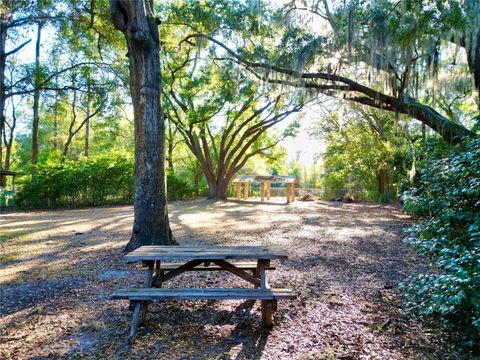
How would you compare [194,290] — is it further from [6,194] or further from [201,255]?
[6,194]

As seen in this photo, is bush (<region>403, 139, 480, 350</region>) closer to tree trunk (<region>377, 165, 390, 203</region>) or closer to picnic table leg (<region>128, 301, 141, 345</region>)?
picnic table leg (<region>128, 301, 141, 345</region>)

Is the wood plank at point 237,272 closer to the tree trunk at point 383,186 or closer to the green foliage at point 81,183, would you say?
the green foliage at point 81,183

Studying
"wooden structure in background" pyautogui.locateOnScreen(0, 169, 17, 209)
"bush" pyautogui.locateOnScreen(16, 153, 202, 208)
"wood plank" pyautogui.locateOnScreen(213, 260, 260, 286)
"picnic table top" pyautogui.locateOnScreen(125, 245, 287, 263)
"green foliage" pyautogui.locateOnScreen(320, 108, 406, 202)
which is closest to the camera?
"picnic table top" pyautogui.locateOnScreen(125, 245, 287, 263)

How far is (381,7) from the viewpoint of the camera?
22.5 feet

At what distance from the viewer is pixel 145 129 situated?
5.32m

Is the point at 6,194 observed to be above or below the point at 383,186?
below

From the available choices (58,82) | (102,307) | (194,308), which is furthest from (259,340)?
(58,82)

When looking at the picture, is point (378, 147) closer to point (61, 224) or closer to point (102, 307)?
point (61, 224)

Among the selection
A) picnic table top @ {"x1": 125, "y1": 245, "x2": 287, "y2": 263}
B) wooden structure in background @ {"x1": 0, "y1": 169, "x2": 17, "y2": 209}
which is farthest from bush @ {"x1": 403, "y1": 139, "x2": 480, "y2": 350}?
wooden structure in background @ {"x1": 0, "y1": 169, "x2": 17, "y2": 209}

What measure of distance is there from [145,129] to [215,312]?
3.26 meters

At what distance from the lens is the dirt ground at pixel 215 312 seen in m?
2.49

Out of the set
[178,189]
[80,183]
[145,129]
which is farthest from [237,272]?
[178,189]

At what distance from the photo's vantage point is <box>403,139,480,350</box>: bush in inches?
84.0

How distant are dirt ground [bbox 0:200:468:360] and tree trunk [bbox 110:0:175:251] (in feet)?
2.47
